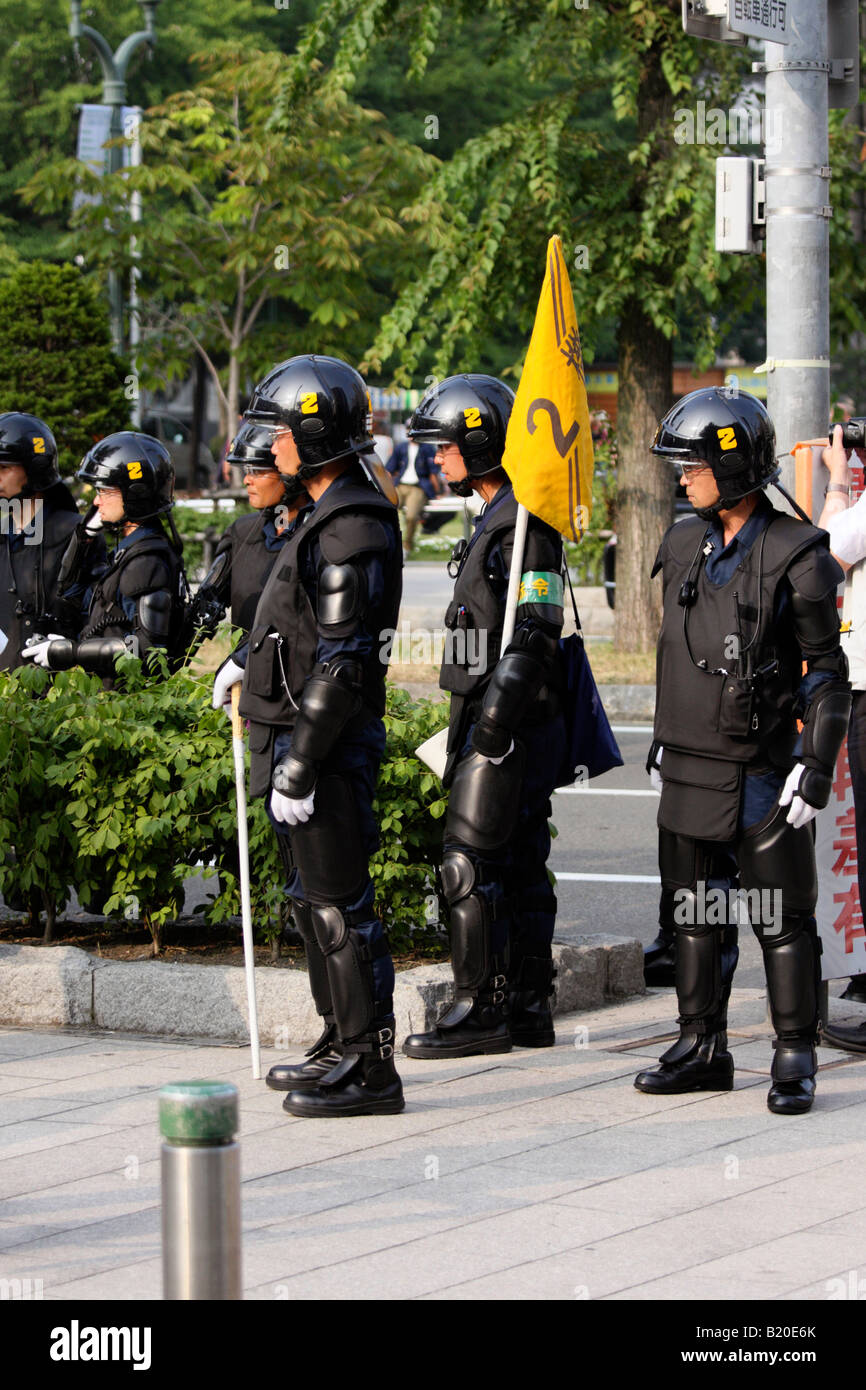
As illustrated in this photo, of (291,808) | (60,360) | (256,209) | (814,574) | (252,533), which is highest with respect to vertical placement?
(256,209)

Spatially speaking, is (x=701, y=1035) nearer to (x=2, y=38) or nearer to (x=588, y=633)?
(x=588, y=633)

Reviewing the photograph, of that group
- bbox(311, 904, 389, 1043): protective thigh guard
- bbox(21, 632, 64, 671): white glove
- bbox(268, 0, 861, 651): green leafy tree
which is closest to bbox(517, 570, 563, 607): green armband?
bbox(311, 904, 389, 1043): protective thigh guard

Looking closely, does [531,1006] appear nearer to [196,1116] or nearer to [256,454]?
[256,454]

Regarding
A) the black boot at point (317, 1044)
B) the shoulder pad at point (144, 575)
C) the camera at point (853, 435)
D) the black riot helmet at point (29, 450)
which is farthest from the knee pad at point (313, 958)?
the black riot helmet at point (29, 450)

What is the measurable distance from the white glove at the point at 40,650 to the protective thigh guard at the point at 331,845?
7.85 feet

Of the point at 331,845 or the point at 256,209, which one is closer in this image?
the point at 331,845

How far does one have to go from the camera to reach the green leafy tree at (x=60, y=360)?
53.0 feet

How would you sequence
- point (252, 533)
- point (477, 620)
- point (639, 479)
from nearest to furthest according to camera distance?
point (477, 620) → point (252, 533) → point (639, 479)

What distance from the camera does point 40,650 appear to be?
772 centimetres

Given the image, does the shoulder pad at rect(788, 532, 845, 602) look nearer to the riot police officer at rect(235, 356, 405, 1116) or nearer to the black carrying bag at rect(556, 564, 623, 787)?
the black carrying bag at rect(556, 564, 623, 787)

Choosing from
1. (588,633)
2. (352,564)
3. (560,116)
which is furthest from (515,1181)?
(588,633)

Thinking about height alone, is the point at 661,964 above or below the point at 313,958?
below

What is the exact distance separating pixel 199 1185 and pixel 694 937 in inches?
115

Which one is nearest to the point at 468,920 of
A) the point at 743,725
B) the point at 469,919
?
the point at 469,919
